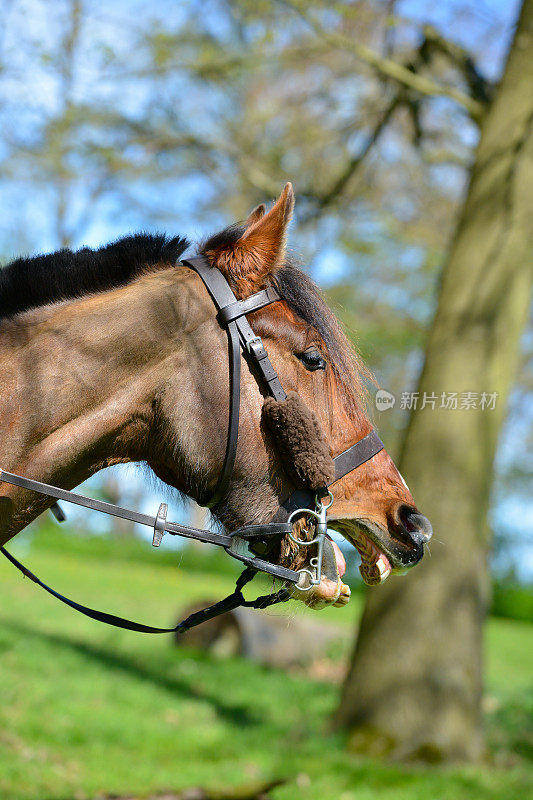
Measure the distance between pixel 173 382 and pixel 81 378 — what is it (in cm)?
27

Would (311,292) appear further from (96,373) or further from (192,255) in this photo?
(96,373)

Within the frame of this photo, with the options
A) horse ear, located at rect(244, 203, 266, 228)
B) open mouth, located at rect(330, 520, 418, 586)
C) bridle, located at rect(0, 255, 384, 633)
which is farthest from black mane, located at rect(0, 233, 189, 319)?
open mouth, located at rect(330, 520, 418, 586)

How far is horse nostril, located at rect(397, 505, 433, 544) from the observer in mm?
2350

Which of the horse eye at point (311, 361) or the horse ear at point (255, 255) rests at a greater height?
the horse ear at point (255, 255)

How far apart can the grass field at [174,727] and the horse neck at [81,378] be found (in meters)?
2.83

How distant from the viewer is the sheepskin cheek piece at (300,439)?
2250 mm

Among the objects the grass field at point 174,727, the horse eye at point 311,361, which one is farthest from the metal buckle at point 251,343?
the grass field at point 174,727

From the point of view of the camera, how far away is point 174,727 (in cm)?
579

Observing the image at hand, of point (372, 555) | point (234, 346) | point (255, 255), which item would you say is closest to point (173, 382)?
point (234, 346)

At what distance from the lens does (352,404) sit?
2.44 m

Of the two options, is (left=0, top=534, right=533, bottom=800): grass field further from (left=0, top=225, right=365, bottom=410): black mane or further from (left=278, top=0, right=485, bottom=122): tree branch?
(left=278, top=0, right=485, bottom=122): tree branch

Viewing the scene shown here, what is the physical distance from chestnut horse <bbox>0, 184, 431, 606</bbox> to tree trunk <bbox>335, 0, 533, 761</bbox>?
312 cm

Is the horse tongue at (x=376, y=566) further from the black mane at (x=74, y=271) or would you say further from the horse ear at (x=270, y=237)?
the black mane at (x=74, y=271)

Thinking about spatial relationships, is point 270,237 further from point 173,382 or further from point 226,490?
point 226,490
